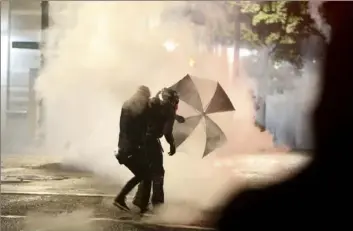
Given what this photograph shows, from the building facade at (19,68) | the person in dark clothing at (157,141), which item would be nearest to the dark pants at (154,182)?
the person in dark clothing at (157,141)

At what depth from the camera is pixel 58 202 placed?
1068 millimetres

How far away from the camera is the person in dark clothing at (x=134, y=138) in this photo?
41.6 inches

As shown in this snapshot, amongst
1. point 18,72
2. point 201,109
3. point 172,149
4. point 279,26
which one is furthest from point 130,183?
point 279,26

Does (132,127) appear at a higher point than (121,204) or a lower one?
higher

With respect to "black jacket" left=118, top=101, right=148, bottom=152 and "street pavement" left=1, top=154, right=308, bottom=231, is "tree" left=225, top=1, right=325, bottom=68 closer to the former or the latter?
"black jacket" left=118, top=101, right=148, bottom=152

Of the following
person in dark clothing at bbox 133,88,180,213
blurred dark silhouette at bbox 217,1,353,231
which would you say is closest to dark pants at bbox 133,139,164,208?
person in dark clothing at bbox 133,88,180,213

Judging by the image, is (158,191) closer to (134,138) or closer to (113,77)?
(134,138)

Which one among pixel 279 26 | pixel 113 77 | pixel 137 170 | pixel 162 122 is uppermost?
pixel 279 26

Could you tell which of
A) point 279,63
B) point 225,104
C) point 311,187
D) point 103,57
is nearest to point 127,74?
point 103,57

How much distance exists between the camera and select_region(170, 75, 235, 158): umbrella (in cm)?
104

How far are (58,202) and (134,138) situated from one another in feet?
0.76

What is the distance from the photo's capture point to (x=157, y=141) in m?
1.05

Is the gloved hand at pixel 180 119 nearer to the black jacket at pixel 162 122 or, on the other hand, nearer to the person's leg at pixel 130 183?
the black jacket at pixel 162 122

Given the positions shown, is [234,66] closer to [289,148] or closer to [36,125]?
[289,148]
